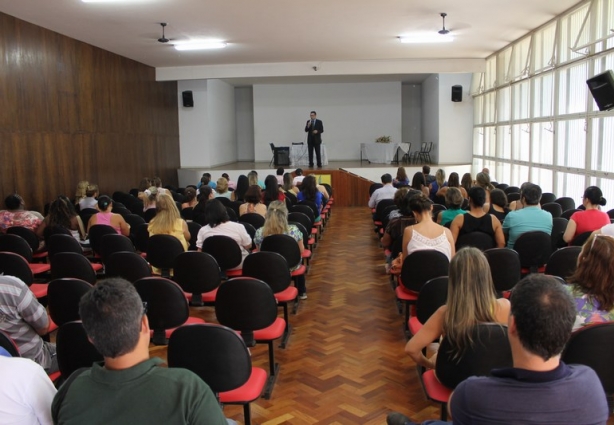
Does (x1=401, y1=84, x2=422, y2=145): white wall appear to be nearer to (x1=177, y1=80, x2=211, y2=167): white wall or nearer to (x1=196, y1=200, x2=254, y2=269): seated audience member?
(x1=177, y1=80, x2=211, y2=167): white wall

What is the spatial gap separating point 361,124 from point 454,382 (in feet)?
58.0

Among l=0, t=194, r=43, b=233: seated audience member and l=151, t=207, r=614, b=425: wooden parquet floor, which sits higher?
l=0, t=194, r=43, b=233: seated audience member

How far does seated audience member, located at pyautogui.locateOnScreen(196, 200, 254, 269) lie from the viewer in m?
5.40

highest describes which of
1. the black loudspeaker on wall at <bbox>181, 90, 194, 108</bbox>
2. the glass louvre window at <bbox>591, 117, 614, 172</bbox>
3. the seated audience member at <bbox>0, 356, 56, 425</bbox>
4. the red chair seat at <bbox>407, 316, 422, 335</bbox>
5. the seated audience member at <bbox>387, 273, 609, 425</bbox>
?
the black loudspeaker on wall at <bbox>181, 90, 194, 108</bbox>

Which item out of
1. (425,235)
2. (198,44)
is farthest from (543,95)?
(425,235)

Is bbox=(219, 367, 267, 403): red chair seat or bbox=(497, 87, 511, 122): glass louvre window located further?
bbox=(497, 87, 511, 122): glass louvre window

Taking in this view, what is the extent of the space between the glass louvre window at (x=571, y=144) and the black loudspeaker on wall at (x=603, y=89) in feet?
3.99

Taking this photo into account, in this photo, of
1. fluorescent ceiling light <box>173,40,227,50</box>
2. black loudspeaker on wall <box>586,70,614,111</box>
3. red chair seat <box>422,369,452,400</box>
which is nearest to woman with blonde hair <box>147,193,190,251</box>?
red chair seat <box>422,369,452,400</box>

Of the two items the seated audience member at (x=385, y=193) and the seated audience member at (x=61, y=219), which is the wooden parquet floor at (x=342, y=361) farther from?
the seated audience member at (x=385, y=193)

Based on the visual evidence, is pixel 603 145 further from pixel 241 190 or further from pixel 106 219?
pixel 106 219

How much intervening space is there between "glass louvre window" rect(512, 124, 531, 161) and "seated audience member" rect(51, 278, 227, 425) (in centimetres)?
1114

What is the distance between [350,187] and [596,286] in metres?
12.4

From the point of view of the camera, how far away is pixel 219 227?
5.43 m

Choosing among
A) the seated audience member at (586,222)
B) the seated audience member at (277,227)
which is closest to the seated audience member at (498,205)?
the seated audience member at (586,222)
